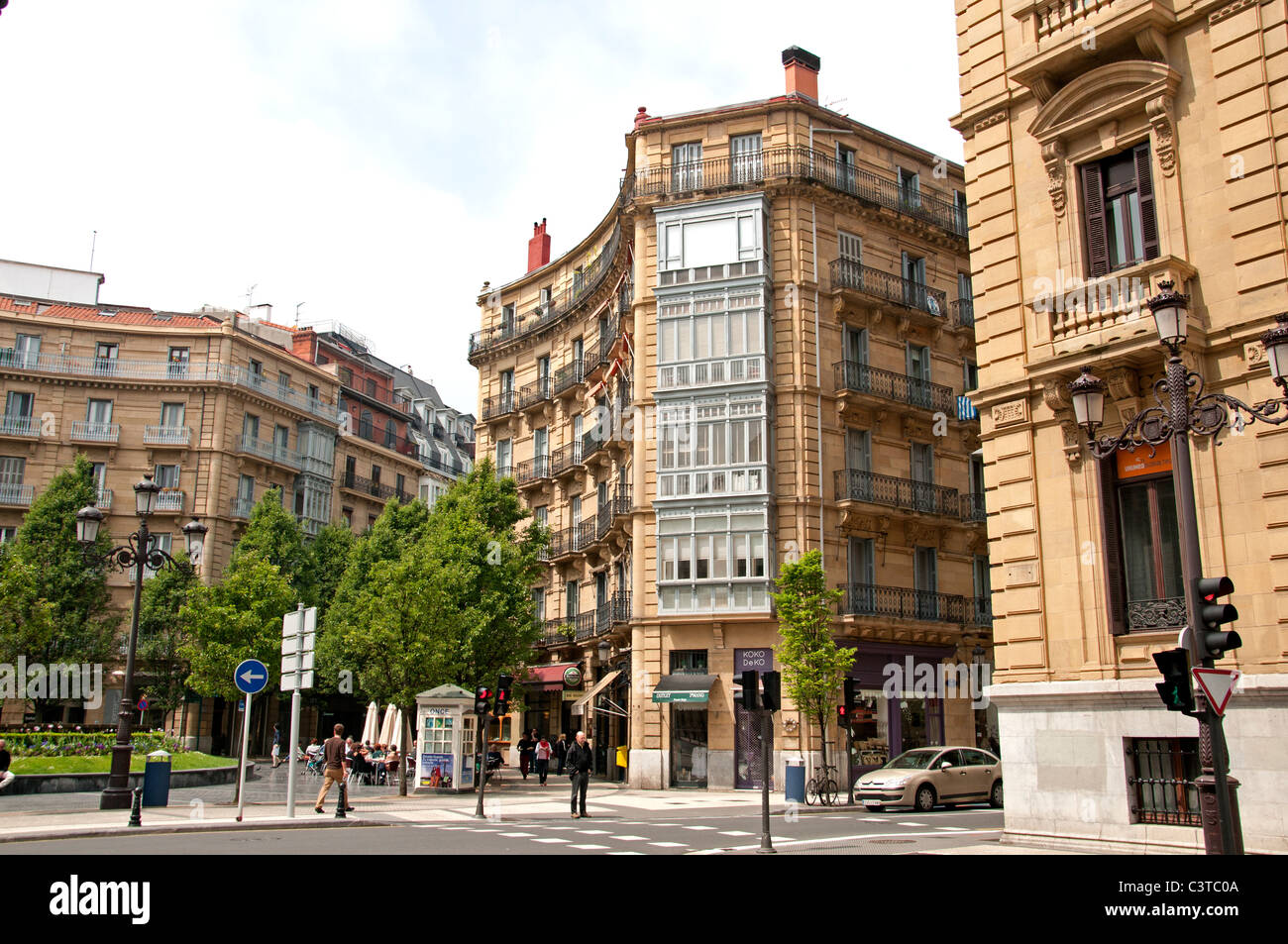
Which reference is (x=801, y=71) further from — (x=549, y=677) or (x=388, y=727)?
(x=388, y=727)

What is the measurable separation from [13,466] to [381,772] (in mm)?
28507

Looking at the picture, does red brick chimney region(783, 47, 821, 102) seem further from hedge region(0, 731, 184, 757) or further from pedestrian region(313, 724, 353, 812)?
hedge region(0, 731, 184, 757)

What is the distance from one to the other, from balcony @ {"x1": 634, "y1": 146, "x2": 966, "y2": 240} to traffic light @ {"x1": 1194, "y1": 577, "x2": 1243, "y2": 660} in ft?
85.6

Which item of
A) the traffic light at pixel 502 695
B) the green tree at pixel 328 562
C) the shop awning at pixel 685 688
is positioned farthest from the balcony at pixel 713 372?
the green tree at pixel 328 562

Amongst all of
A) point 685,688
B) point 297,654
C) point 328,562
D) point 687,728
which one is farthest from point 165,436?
point 297,654

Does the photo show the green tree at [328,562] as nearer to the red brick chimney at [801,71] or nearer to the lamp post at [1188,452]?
the red brick chimney at [801,71]

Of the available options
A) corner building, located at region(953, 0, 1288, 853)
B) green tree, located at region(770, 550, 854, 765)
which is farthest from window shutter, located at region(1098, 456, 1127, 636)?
green tree, located at region(770, 550, 854, 765)

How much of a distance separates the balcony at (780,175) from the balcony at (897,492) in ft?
30.7

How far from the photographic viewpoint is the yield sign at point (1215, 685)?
9.34 m

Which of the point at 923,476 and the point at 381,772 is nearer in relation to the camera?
the point at 381,772

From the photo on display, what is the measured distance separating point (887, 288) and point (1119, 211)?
20.9m
